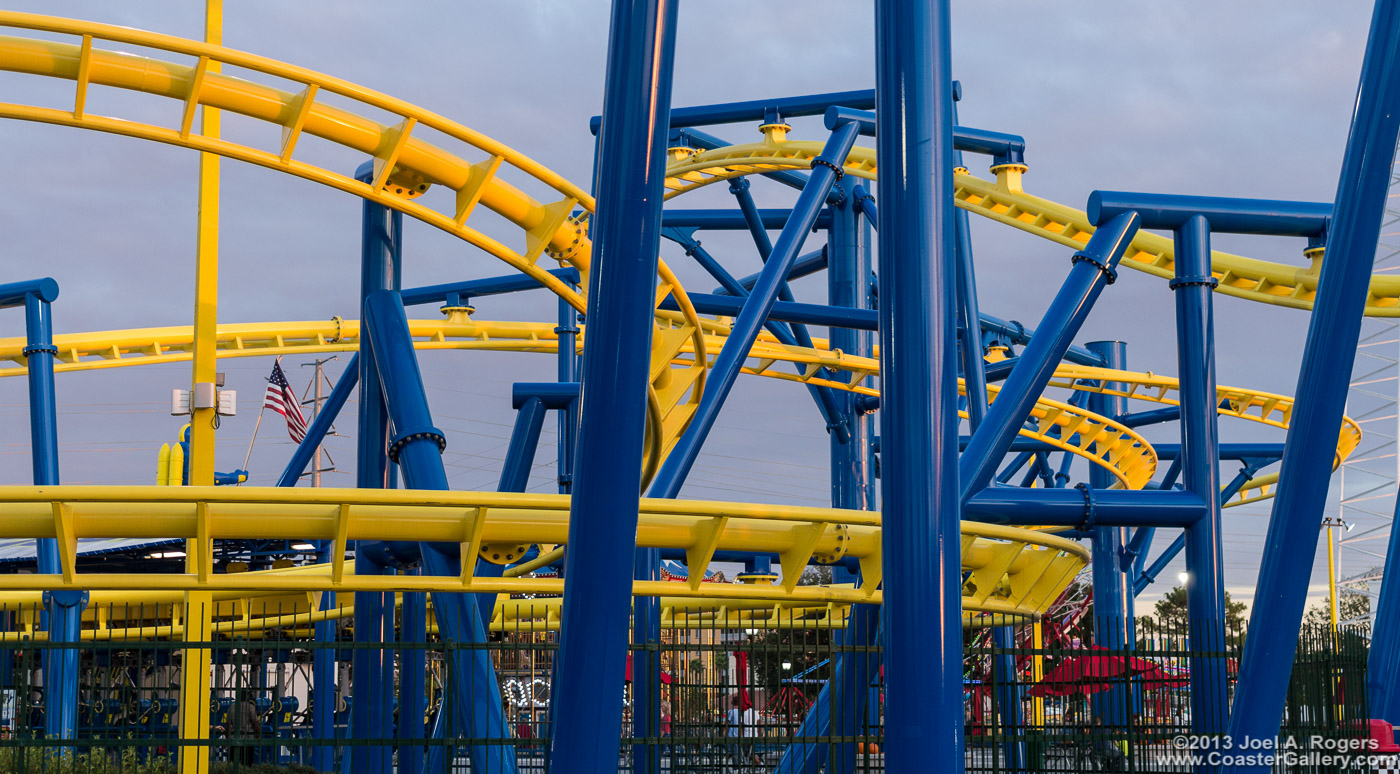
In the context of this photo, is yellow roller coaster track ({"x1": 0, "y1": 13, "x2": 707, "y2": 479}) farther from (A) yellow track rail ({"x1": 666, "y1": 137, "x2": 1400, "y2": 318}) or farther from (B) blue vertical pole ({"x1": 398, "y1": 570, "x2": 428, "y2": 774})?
(A) yellow track rail ({"x1": 666, "y1": 137, "x2": 1400, "y2": 318})

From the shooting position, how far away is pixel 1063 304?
8.91 m

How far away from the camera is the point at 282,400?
92.4ft

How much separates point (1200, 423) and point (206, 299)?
712cm

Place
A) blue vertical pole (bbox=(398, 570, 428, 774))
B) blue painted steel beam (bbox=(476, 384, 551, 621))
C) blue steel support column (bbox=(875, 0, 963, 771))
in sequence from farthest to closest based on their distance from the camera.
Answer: blue painted steel beam (bbox=(476, 384, 551, 621)), blue vertical pole (bbox=(398, 570, 428, 774)), blue steel support column (bbox=(875, 0, 963, 771))

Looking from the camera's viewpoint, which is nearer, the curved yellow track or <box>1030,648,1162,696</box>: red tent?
the curved yellow track

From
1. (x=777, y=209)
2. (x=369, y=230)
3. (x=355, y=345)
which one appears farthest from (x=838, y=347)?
(x=369, y=230)

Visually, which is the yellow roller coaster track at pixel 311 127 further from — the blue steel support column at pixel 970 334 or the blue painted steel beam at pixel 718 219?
the blue painted steel beam at pixel 718 219

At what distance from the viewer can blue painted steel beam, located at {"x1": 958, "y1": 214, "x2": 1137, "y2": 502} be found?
8.42 m

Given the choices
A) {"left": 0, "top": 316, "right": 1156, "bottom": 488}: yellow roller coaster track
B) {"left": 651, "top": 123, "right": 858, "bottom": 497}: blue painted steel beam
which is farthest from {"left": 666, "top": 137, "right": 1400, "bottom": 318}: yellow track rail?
{"left": 651, "top": 123, "right": 858, "bottom": 497}: blue painted steel beam

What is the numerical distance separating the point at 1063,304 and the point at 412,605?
15.6 ft

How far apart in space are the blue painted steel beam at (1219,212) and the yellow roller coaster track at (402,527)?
240cm

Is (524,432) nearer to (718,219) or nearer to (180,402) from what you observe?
(180,402)

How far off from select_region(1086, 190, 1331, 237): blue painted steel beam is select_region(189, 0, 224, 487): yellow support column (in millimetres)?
6297

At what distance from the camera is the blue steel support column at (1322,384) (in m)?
7.08
